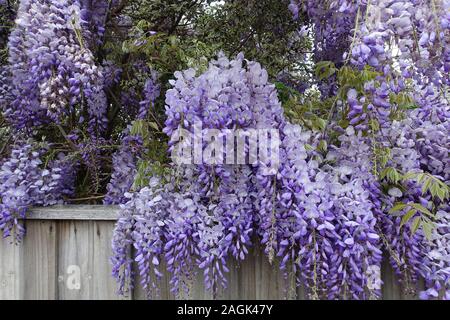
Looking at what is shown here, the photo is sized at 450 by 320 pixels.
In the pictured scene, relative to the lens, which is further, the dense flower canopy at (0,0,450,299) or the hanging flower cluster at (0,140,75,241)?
the hanging flower cluster at (0,140,75,241)

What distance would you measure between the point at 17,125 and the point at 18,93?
0.16 meters

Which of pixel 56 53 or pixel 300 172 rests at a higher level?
pixel 56 53

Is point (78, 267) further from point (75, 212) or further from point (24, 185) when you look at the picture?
point (24, 185)

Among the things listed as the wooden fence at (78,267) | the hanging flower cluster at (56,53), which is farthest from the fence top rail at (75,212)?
the hanging flower cluster at (56,53)

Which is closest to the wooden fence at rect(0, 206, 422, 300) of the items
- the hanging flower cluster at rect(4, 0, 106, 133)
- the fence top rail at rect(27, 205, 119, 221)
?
the fence top rail at rect(27, 205, 119, 221)

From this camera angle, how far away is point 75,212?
2100mm

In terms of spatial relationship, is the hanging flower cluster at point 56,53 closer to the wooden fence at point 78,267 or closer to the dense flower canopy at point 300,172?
the dense flower canopy at point 300,172

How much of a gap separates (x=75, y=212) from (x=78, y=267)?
0.23 meters

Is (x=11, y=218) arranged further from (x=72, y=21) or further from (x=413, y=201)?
(x=413, y=201)

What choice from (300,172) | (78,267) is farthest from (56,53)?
(300,172)

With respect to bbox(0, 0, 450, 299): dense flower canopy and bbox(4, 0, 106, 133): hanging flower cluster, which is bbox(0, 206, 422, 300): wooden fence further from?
bbox(4, 0, 106, 133): hanging flower cluster

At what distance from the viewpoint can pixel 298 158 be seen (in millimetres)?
1826

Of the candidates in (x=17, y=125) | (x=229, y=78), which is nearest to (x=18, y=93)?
(x=17, y=125)

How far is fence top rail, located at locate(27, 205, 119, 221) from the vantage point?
208 centimetres
